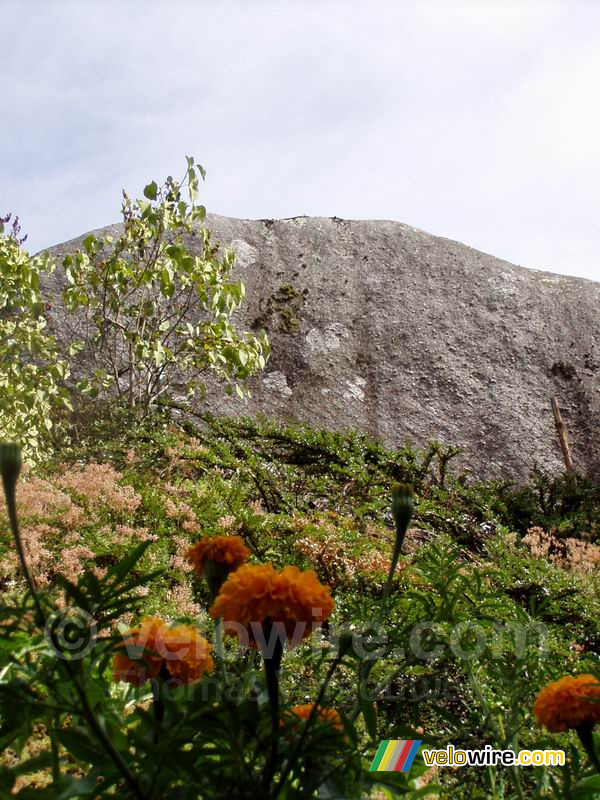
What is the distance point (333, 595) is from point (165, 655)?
7.36 ft

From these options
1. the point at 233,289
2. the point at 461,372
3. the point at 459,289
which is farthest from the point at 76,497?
the point at 459,289

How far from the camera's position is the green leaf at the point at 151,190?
4.39 m

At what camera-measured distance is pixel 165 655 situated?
2.42 feet

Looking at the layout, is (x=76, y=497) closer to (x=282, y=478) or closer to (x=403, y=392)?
(x=282, y=478)

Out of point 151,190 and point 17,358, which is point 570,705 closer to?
point 17,358

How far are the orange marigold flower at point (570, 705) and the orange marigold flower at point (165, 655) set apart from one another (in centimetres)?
45

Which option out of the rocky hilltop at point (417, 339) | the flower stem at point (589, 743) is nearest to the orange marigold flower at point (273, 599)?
the flower stem at point (589, 743)

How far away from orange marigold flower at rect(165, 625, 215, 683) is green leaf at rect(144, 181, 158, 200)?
13.2 ft

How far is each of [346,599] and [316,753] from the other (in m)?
2.37

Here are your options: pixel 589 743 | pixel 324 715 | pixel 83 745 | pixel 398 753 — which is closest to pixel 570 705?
pixel 589 743

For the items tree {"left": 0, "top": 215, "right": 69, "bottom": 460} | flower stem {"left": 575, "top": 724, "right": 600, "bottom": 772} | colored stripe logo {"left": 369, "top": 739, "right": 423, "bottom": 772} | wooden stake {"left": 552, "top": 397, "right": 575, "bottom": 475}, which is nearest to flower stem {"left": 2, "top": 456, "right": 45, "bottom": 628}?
colored stripe logo {"left": 369, "top": 739, "right": 423, "bottom": 772}

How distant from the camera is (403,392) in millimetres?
6863

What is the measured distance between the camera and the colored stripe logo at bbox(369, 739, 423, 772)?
0.87m

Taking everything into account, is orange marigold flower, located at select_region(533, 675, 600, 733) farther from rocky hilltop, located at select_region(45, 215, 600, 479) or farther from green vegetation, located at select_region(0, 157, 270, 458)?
rocky hilltop, located at select_region(45, 215, 600, 479)
